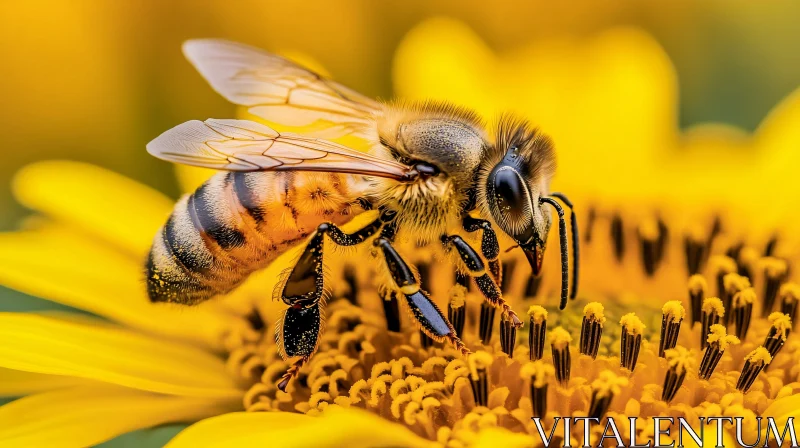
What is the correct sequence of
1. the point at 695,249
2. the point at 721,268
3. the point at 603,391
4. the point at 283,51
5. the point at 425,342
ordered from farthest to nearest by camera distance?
the point at 283,51 < the point at 695,249 < the point at 721,268 < the point at 425,342 < the point at 603,391

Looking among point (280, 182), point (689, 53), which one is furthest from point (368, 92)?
point (280, 182)

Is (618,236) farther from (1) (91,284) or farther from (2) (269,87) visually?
(1) (91,284)

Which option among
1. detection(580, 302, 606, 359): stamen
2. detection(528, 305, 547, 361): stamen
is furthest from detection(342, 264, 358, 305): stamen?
detection(580, 302, 606, 359): stamen

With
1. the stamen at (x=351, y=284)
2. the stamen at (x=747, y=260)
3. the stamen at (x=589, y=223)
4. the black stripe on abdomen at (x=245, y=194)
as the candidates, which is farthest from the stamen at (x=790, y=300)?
the black stripe on abdomen at (x=245, y=194)

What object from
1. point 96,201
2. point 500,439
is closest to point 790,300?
point 500,439

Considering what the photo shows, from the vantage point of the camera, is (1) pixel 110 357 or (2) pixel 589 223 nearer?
(1) pixel 110 357

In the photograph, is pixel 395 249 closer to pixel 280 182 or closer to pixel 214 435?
pixel 280 182
